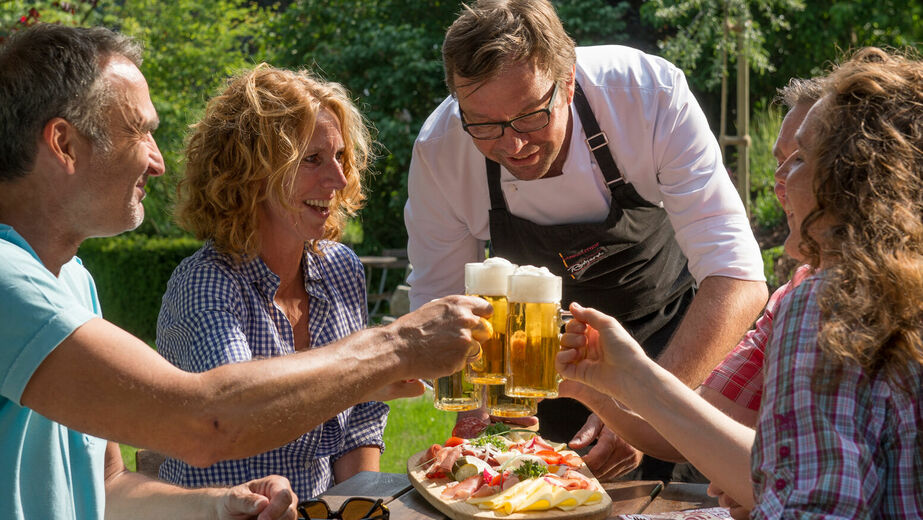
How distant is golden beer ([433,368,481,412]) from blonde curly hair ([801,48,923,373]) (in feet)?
3.72

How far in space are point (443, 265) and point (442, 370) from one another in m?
1.41

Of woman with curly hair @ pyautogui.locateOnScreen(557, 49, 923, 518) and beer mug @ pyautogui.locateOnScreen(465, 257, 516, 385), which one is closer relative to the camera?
woman with curly hair @ pyautogui.locateOnScreen(557, 49, 923, 518)

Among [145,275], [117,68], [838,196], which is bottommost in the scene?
[145,275]

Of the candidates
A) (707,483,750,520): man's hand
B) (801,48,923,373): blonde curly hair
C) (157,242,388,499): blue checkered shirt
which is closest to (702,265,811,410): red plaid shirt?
(707,483,750,520): man's hand

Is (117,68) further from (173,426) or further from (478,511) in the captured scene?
(478,511)

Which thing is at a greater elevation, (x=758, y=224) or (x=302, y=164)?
(x=302, y=164)

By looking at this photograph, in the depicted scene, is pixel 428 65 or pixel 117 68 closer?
pixel 117 68

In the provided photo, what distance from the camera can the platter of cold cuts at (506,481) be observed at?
7.48 feet

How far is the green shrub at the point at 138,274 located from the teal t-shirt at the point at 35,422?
1064cm

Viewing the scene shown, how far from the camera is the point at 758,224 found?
33.4 feet

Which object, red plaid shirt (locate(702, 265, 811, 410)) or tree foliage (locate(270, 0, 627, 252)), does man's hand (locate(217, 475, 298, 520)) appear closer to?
red plaid shirt (locate(702, 265, 811, 410))

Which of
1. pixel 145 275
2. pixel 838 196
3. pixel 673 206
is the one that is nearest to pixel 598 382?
pixel 838 196

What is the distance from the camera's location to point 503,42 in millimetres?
2941

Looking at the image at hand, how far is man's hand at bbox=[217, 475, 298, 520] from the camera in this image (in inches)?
84.0
